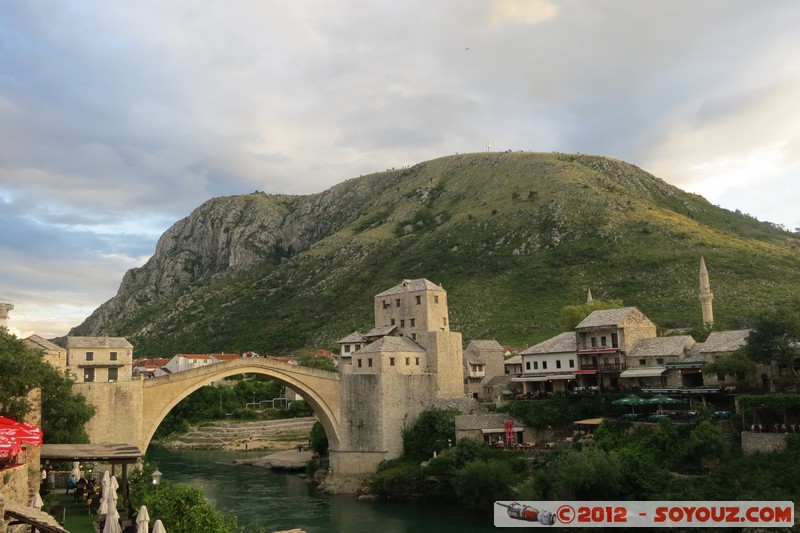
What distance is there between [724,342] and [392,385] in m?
21.9

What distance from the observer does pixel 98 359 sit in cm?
4369

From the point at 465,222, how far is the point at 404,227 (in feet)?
60.7

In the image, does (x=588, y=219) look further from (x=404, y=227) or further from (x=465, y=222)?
(x=404, y=227)

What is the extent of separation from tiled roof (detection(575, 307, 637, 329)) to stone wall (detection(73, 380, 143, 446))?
95.7 feet

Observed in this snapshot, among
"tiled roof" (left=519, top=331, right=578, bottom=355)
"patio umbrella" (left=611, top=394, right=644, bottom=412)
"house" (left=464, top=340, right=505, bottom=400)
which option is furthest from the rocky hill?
"patio umbrella" (left=611, top=394, right=644, bottom=412)

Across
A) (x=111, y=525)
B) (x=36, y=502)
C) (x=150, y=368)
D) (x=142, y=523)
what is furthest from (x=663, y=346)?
(x=150, y=368)

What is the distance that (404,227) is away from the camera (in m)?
124

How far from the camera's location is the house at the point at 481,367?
183 feet

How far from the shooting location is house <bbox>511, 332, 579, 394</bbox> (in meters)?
47.4

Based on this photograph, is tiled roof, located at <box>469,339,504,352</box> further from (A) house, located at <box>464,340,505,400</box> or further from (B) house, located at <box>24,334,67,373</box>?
(B) house, located at <box>24,334,67,373</box>

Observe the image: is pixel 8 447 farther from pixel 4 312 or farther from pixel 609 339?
pixel 609 339

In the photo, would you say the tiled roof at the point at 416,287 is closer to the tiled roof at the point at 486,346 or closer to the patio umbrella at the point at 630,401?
the tiled roof at the point at 486,346

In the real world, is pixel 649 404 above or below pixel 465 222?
below

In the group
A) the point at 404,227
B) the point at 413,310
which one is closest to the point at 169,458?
the point at 413,310
